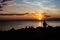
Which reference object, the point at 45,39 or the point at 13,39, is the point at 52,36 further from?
the point at 13,39

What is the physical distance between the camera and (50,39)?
16.5 meters

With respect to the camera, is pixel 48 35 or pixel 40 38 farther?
pixel 48 35

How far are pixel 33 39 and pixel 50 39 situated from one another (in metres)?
1.64

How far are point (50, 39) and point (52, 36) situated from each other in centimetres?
142

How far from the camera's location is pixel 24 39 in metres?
16.6

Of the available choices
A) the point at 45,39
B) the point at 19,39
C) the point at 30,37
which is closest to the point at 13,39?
the point at 19,39

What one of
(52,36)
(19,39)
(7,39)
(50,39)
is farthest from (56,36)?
(7,39)

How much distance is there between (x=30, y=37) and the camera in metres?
17.4

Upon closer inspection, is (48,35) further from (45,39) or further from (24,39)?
(24,39)

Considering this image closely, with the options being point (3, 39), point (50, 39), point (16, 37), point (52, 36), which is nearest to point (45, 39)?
point (50, 39)

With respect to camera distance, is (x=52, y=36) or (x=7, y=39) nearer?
(x=7, y=39)

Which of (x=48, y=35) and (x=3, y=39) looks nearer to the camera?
(x=3, y=39)

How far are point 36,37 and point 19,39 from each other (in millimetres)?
1897

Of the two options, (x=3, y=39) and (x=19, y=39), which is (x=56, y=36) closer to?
(x=19, y=39)
